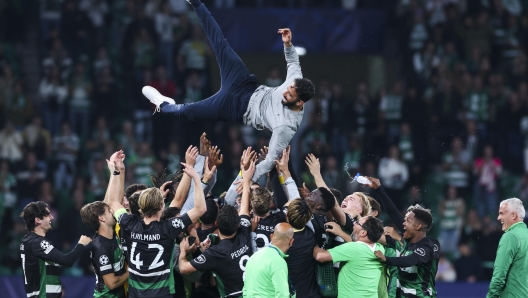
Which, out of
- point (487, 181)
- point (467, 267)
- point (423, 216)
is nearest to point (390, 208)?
point (423, 216)

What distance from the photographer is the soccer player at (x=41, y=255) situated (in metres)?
8.41

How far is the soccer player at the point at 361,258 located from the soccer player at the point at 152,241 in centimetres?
124

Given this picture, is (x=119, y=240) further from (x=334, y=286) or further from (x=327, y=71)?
(x=327, y=71)

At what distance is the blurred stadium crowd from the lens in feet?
50.9

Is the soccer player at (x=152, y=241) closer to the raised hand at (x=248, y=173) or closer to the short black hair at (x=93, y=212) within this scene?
the short black hair at (x=93, y=212)

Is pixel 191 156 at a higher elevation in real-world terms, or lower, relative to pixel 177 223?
higher

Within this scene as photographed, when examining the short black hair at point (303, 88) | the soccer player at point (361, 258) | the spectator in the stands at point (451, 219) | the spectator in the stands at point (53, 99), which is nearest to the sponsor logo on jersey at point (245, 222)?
the soccer player at point (361, 258)

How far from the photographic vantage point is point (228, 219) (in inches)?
308

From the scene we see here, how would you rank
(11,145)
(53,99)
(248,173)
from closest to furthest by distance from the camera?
(248,173)
(11,145)
(53,99)

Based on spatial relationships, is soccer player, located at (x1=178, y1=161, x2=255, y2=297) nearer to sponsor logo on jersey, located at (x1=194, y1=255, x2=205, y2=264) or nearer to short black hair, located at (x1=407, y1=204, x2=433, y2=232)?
sponsor logo on jersey, located at (x1=194, y1=255, x2=205, y2=264)

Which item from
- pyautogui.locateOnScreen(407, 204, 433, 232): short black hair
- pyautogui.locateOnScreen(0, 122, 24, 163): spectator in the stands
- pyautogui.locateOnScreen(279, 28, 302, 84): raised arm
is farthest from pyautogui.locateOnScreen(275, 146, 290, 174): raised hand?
pyautogui.locateOnScreen(0, 122, 24, 163): spectator in the stands

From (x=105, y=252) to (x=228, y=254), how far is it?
1.16 meters

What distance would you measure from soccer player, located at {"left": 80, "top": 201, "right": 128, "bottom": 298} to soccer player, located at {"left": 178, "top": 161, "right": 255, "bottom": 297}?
2.04ft

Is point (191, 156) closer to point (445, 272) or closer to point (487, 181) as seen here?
point (445, 272)
